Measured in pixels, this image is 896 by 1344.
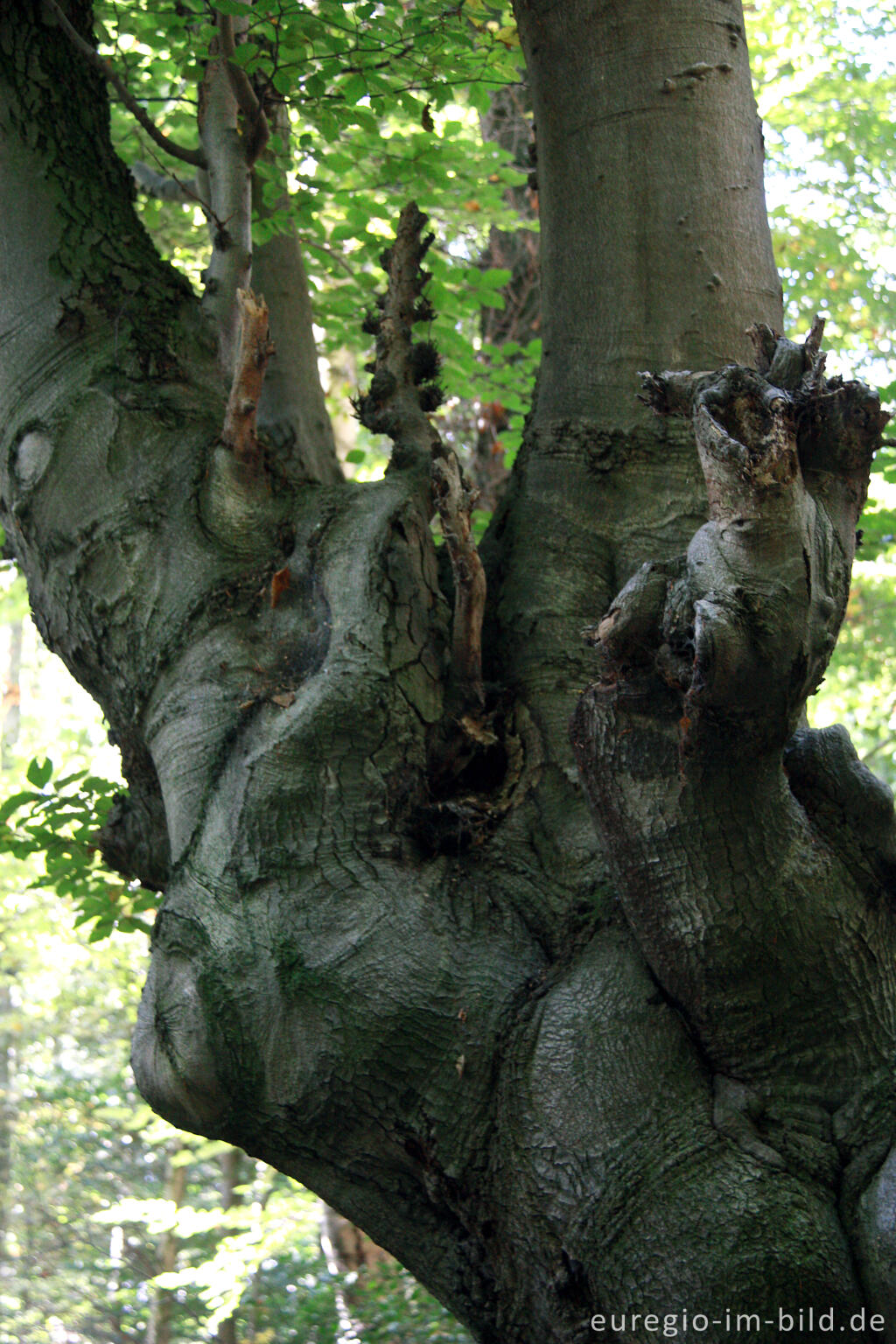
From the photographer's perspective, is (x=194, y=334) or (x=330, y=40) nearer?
(x=194, y=334)

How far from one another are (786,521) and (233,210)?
1.96m

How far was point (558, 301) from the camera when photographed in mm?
2527

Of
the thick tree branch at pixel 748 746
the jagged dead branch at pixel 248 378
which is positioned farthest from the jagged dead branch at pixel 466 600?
the thick tree branch at pixel 748 746

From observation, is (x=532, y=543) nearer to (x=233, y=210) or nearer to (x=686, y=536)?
(x=686, y=536)

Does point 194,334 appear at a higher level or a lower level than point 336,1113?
higher

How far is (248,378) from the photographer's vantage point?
2.33 m

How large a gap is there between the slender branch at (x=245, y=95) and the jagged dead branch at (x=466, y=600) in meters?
1.36

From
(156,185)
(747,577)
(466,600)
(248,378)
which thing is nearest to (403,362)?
(248,378)

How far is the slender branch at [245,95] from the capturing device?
2.78 metres

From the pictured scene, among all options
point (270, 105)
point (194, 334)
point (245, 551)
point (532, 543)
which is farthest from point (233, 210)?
point (532, 543)

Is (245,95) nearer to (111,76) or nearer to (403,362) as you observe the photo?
(111,76)

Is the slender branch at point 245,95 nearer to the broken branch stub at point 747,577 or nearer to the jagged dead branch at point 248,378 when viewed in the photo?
the jagged dead branch at point 248,378

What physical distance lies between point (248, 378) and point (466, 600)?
0.72 metres

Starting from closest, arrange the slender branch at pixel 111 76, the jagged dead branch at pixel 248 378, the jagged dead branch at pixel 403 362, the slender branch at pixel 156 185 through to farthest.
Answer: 1. the jagged dead branch at pixel 248 378
2. the jagged dead branch at pixel 403 362
3. the slender branch at pixel 111 76
4. the slender branch at pixel 156 185
